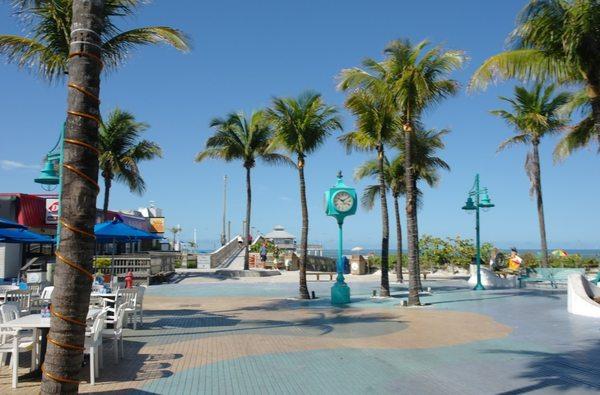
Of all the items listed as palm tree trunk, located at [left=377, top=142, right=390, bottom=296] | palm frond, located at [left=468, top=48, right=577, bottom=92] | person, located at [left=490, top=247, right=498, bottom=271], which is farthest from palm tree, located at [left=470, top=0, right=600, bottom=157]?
person, located at [left=490, top=247, right=498, bottom=271]

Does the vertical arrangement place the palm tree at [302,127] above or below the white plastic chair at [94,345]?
above

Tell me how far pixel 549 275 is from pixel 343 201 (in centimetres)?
1054

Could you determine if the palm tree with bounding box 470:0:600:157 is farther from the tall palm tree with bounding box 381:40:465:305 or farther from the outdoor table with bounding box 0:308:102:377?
the outdoor table with bounding box 0:308:102:377

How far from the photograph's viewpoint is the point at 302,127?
723 inches

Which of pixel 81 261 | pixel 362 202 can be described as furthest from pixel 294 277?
pixel 81 261

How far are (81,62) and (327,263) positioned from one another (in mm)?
37832

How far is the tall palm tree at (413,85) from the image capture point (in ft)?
52.7

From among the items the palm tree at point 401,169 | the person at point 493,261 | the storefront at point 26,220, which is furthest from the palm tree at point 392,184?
the storefront at point 26,220

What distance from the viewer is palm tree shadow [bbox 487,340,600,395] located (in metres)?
6.90

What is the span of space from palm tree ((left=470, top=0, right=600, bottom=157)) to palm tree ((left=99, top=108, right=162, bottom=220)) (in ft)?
70.6

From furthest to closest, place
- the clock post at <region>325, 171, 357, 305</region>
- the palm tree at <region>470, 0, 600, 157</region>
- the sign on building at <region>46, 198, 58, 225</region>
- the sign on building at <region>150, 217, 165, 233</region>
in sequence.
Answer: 1. the sign on building at <region>150, 217, 165, 233</region>
2. the sign on building at <region>46, 198, 58, 225</region>
3. the clock post at <region>325, 171, 357, 305</region>
4. the palm tree at <region>470, 0, 600, 157</region>

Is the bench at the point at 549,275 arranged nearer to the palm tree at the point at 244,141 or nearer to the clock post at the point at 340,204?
the clock post at the point at 340,204

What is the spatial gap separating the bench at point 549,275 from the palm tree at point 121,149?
2072 cm

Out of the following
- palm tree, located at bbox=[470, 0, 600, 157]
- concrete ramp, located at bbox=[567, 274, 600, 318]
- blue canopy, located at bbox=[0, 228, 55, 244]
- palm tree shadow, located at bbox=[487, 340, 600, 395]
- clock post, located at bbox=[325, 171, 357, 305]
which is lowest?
palm tree shadow, located at bbox=[487, 340, 600, 395]
